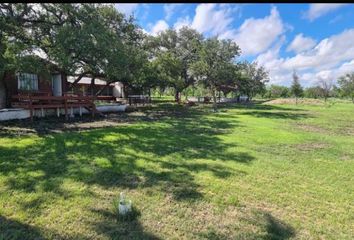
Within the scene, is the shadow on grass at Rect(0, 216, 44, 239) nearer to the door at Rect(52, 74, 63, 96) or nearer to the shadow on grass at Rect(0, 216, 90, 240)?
the shadow on grass at Rect(0, 216, 90, 240)

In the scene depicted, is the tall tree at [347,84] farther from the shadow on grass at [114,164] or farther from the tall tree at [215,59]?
the shadow on grass at [114,164]

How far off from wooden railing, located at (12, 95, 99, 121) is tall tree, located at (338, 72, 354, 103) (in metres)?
64.6

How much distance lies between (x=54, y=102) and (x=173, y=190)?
484 inches

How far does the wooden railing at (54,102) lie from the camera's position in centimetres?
1413

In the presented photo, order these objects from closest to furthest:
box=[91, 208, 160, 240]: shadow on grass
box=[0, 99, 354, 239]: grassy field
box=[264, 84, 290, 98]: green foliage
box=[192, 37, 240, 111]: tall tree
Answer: box=[91, 208, 160, 240]: shadow on grass
box=[0, 99, 354, 239]: grassy field
box=[192, 37, 240, 111]: tall tree
box=[264, 84, 290, 98]: green foliage

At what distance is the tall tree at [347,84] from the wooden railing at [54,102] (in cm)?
6460

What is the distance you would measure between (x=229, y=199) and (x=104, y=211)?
181cm

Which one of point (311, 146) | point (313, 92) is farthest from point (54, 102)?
point (313, 92)

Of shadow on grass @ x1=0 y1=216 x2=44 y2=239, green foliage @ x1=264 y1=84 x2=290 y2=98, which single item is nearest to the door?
shadow on grass @ x1=0 y1=216 x2=44 y2=239

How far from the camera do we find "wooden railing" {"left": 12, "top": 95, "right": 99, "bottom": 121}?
14133mm

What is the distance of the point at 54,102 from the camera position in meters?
15.4

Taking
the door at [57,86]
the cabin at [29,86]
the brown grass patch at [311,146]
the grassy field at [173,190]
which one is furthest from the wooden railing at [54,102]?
the brown grass patch at [311,146]

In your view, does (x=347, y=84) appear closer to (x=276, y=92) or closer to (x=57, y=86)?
(x=276, y=92)

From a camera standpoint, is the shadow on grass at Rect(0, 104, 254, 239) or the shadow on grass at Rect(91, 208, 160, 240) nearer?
the shadow on grass at Rect(91, 208, 160, 240)
